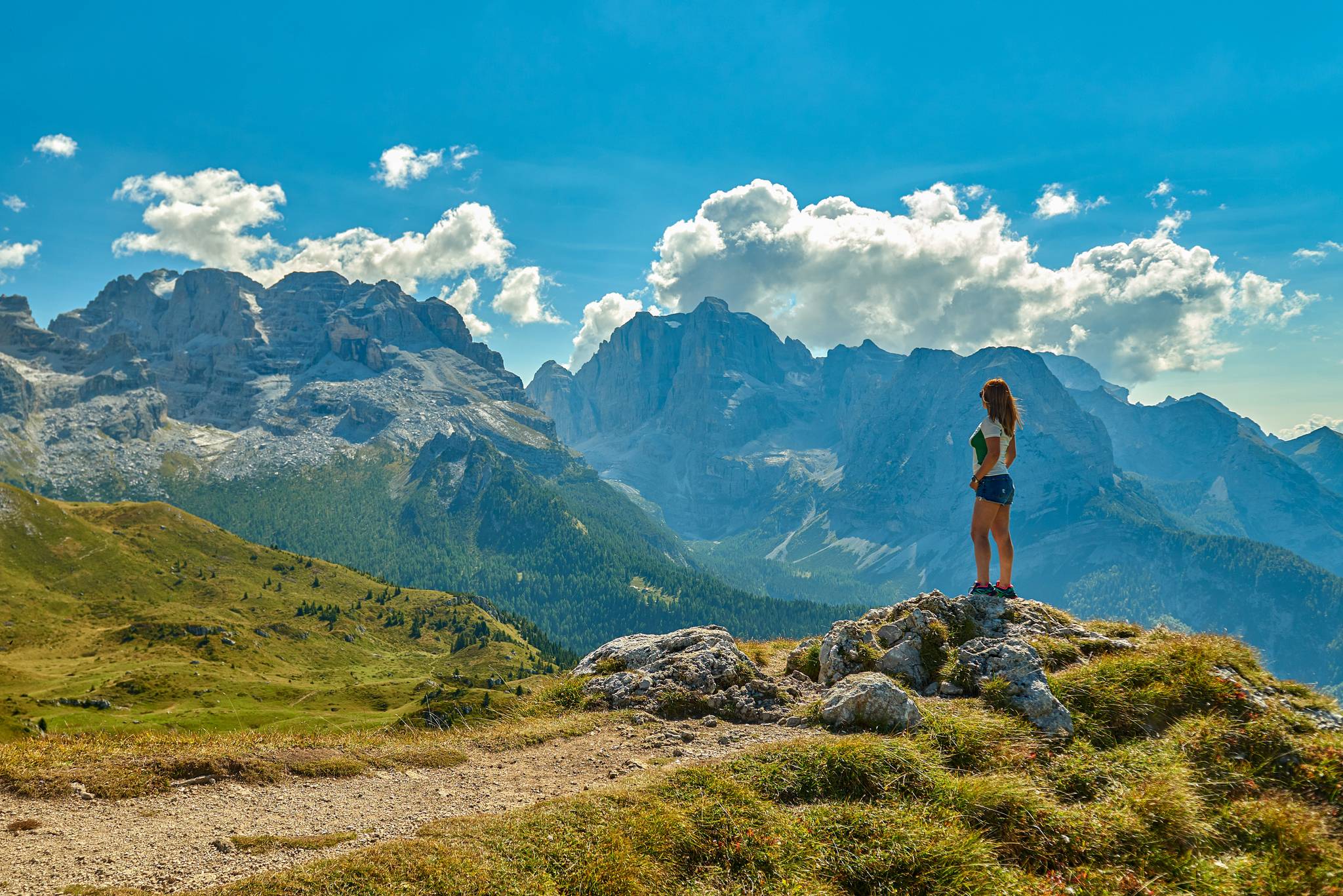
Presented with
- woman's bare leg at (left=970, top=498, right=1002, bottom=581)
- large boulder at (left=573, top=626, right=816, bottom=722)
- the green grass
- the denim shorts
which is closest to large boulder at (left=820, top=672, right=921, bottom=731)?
the green grass

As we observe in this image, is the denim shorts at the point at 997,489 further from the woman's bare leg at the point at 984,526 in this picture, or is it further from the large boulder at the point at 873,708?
the large boulder at the point at 873,708

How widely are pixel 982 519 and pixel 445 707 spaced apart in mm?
80410

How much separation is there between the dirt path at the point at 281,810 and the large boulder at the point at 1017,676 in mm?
4825

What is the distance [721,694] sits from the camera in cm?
1747

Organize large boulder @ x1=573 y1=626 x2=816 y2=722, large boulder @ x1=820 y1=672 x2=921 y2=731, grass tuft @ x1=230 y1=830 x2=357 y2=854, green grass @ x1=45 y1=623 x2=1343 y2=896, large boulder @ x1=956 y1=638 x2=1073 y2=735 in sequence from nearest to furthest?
green grass @ x1=45 y1=623 x2=1343 y2=896 < grass tuft @ x1=230 y1=830 x2=357 y2=854 < large boulder @ x1=956 y1=638 x2=1073 y2=735 < large boulder @ x1=820 y1=672 x2=921 y2=731 < large boulder @ x1=573 y1=626 x2=816 y2=722

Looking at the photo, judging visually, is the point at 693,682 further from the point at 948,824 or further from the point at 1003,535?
the point at 1003,535

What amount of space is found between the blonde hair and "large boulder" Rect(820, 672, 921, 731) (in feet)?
26.5

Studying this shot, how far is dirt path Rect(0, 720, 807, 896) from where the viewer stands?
9.16m

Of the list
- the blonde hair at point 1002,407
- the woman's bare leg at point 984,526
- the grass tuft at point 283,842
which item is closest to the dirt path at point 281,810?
the grass tuft at point 283,842

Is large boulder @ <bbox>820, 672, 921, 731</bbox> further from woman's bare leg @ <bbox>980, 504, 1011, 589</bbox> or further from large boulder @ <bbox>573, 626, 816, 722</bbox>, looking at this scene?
woman's bare leg @ <bbox>980, 504, 1011, 589</bbox>

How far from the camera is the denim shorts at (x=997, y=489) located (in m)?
18.0

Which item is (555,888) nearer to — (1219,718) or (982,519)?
(1219,718)

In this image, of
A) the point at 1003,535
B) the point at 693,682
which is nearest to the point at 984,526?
the point at 1003,535

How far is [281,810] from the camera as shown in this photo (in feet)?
37.6
